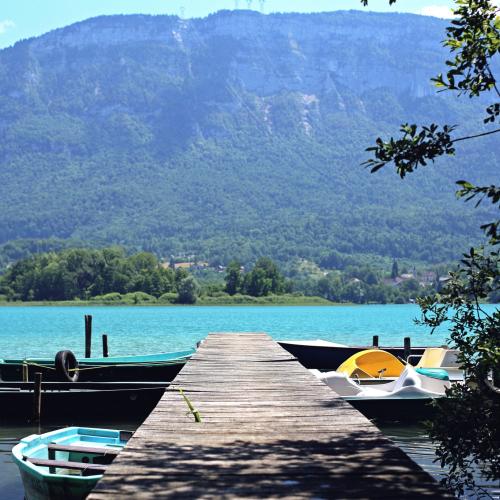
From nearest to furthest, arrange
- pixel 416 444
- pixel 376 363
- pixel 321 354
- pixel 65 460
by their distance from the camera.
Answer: pixel 65 460 → pixel 416 444 → pixel 376 363 → pixel 321 354

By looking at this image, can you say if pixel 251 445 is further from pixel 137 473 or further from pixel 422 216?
pixel 422 216

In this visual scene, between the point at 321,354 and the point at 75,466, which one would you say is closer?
the point at 75,466

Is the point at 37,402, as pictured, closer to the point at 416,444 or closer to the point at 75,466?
the point at 416,444

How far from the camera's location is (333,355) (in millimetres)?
26094

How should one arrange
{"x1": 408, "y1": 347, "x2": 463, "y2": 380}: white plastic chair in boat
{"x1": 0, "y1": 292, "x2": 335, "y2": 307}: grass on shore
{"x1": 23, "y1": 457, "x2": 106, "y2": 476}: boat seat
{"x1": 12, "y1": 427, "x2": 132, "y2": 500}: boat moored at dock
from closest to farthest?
{"x1": 12, "y1": 427, "x2": 132, "y2": 500}: boat moored at dock < {"x1": 23, "y1": 457, "x2": 106, "y2": 476}: boat seat < {"x1": 408, "y1": 347, "x2": 463, "y2": 380}: white plastic chair in boat < {"x1": 0, "y1": 292, "x2": 335, "y2": 307}: grass on shore

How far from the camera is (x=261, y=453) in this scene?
7613 millimetres

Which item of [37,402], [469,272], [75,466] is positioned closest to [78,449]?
[75,466]

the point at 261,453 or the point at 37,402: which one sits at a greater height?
the point at 261,453

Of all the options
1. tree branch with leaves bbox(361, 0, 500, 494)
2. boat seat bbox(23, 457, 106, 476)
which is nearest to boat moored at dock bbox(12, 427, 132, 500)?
boat seat bbox(23, 457, 106, 476)

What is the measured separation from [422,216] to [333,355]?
171051mm

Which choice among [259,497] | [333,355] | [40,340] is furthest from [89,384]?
[40,340]

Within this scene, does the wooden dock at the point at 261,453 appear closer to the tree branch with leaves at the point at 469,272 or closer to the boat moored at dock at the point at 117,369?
the tree branch with leaves at the point at 469,272

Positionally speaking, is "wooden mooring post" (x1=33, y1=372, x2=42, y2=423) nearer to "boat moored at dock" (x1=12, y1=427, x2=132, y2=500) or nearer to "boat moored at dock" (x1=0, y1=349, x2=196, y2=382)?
"boat moored at dock" (x1=0, y1=349, x2=196, y2=382)

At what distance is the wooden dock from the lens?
637 cm
